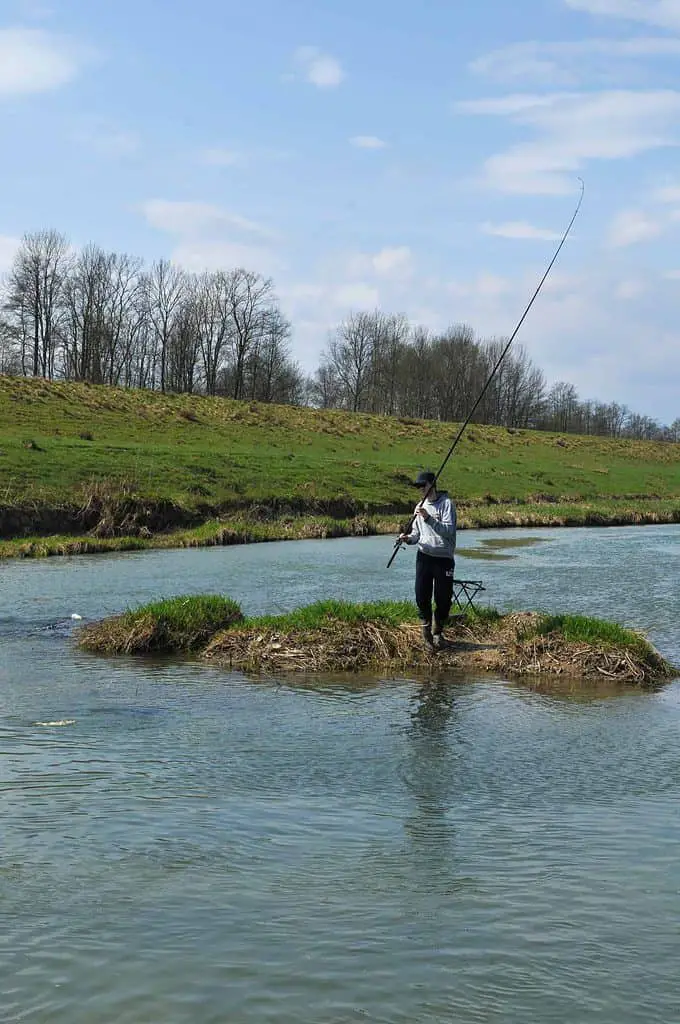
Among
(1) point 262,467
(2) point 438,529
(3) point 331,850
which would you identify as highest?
(1) point 262,467

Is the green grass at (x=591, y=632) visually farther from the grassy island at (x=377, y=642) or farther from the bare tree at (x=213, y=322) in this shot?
the bare tree at (x=213, y=322)

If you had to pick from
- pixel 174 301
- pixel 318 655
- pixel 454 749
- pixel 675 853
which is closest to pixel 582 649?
pixel 318 655

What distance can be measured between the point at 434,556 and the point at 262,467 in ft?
98.0

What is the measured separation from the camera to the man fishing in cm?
1290

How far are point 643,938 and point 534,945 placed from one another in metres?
0.56

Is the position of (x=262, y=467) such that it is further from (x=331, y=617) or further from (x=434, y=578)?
(x=434, y=578)

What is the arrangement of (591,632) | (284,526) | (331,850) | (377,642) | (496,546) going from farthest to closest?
(284,526) → (496,546) → (377,642) → (591,632) → (331,850)

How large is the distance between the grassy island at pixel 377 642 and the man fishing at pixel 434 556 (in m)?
0.31

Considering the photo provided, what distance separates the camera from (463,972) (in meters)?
4.74

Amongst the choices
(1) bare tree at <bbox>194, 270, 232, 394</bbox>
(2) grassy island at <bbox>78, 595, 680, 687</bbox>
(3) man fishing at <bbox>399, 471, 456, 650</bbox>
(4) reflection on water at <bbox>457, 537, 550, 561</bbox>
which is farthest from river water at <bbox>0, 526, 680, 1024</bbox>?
(1) bare tree at <bbox>194, 270, 232, 394</bbox>

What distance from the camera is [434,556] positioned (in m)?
12.9

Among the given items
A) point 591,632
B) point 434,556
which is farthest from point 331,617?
point 591,632

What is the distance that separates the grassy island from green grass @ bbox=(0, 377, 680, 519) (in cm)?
1681

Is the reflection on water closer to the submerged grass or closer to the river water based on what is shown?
the submerged grass
